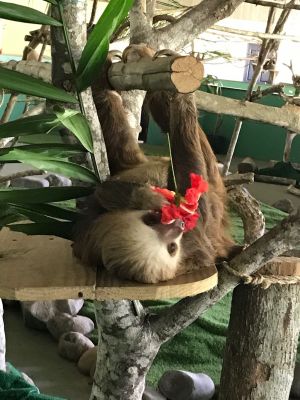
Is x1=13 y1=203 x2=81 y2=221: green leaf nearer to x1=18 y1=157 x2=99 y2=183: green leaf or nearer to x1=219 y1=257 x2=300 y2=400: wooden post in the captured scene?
x1=18 y1=157 x2=99 y2=183: green leaf

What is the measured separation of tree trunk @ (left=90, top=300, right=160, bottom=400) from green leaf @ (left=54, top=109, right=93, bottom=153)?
361mm

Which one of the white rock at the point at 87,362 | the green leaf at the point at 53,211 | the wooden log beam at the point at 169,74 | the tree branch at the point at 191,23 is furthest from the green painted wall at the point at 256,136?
the wooden log beam at the point at 169,74

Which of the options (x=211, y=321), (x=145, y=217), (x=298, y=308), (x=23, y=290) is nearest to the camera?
(x=23, y=290)

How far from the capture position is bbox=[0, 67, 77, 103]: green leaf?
2.78ft

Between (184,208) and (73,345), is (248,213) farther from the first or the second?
(73,345)

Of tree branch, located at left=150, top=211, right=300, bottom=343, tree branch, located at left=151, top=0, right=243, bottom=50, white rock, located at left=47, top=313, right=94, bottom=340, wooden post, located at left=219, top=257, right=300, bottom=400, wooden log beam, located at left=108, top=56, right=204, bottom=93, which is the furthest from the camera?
white rock, located at left=47, top=313, right=94, bottom=340

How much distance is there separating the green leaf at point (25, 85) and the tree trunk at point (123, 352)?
17.7 inches

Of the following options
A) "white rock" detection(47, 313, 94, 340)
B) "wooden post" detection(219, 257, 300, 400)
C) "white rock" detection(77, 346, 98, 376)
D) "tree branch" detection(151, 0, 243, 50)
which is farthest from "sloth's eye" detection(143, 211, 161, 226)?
"white rock" detection(47, 313, 94, 340)

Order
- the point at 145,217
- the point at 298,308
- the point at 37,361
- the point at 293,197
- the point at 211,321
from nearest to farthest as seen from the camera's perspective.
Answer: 1. the point at 145,217
2. the point at 298,308
3. the point at 37,361
4. the point at 211,321
5. the point at 293,197

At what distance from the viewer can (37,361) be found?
213 centimetres

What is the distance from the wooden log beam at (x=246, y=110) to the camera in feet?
4.33

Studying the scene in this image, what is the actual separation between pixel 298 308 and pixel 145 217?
0.51 m

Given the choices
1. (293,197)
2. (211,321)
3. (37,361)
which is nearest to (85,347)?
(37,361)

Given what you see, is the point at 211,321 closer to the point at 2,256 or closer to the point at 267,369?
the point at 267,369
